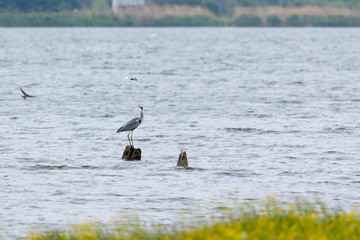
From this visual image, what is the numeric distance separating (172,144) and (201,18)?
404 feet

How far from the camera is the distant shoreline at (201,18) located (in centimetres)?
14288

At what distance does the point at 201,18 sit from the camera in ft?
486

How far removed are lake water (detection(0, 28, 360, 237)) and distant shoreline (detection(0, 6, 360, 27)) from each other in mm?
85931

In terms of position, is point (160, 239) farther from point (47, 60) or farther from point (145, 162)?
point (47, 60)

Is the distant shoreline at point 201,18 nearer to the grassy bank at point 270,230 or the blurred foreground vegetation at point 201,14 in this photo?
the blurred foreground vegetation at point 201,14

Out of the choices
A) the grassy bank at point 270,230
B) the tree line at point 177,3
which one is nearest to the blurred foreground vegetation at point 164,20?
the tree line at point 177,3

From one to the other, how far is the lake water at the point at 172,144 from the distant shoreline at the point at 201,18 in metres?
85.9

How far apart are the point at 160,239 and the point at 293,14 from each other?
440 ft

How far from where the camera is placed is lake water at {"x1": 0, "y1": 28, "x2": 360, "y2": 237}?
1755cm

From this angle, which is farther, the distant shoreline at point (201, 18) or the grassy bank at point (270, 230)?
the distant shoreline at point (201, 18)

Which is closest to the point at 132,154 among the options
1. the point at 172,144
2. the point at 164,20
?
the point at 172,144

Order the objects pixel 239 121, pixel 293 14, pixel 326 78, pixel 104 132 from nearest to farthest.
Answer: pixel 104 132
pixel 239 121
pixel 326 78
pixel 293 14

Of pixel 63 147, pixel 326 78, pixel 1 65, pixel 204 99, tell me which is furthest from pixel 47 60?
pixel 63 147

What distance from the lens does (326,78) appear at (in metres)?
54.2
